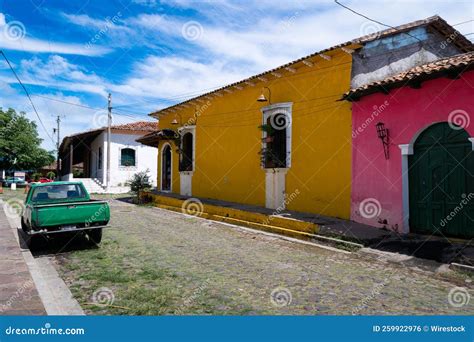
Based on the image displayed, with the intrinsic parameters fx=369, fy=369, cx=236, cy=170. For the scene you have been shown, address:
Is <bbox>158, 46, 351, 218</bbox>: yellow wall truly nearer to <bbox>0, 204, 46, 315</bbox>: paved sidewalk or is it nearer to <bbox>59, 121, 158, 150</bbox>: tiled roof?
<bbox>0, 204, 46, 315</bbox>: paved sidewalk

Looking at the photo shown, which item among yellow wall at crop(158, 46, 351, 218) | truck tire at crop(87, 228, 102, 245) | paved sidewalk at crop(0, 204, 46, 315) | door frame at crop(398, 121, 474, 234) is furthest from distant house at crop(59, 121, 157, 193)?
door frame at crop(398, 121, 474, 234)

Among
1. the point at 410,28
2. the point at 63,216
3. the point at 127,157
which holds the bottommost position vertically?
the point at 63,216

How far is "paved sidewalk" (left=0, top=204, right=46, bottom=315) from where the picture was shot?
417cm

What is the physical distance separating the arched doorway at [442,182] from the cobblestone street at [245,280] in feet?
Answer: 7.20

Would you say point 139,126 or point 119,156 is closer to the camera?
point 119,156

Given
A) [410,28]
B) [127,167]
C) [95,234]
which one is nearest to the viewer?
[95,234]

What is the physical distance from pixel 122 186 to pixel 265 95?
17.5m

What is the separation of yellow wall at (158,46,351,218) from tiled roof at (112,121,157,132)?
13.3m

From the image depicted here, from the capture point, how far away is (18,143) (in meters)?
38.2

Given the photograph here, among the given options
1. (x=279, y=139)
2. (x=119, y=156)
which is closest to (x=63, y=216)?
(x=279, y=139)

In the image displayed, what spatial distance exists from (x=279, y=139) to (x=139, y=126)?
19.1 m

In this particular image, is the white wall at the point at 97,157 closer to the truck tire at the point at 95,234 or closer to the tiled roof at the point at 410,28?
the tiled roof at the point at 410,28

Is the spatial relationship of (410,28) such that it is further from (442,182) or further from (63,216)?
(63,216)

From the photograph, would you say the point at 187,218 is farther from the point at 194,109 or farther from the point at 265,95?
the point at 194,109
